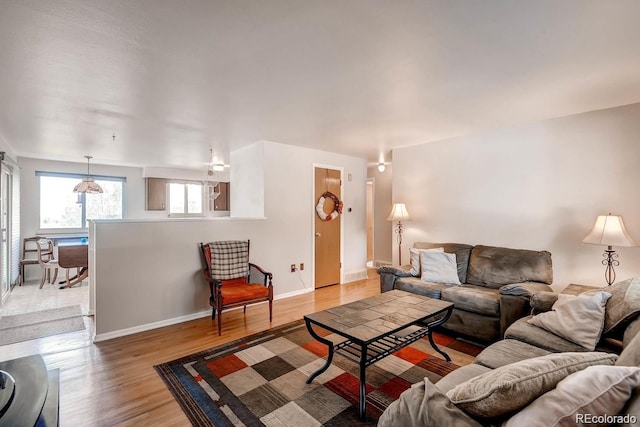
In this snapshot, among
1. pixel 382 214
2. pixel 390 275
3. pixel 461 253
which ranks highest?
pixel 382 214

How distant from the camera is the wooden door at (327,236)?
516 cm

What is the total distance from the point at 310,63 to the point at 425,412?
83.4 inches

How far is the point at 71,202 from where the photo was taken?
21.0 ft

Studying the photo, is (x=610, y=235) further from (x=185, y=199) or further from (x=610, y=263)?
(x=185, y=199)

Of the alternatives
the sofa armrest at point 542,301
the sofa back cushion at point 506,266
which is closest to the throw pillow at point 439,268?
the sofa back cushion at point 506,266

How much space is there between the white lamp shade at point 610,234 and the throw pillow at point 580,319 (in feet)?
3.13

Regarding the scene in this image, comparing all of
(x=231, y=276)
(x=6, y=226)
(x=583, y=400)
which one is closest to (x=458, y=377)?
(x=583, y=400)

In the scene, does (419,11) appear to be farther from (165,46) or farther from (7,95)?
(7,95)

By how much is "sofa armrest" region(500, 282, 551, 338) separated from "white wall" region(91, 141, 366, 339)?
9.45ft

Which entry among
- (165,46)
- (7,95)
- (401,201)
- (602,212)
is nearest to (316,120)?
(165,46)

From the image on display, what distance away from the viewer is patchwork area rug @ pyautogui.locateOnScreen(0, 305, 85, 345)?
325 cm

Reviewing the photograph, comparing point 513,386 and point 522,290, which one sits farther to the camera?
point 522,290

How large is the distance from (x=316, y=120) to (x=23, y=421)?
10.4 feet

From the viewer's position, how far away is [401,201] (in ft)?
16.3
